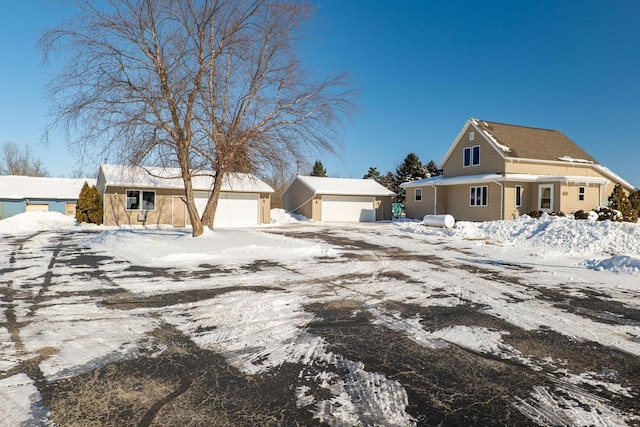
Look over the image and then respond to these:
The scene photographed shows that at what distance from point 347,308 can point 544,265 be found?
667 centimetres

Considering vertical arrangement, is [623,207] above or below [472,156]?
below

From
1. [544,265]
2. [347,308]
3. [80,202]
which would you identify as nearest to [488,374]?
[347,308]

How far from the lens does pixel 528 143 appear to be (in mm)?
24766

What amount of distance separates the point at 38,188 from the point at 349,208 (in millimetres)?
28614

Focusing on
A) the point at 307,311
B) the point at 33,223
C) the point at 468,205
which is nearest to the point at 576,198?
the point at 468,205

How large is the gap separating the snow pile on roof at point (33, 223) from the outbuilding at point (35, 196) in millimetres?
4515

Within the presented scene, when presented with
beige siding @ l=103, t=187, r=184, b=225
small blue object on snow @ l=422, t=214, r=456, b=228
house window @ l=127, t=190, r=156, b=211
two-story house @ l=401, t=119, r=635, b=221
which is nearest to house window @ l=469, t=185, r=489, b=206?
two-story house @ l=401, t=119, r=635, b=221

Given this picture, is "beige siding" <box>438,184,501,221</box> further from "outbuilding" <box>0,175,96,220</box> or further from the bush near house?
"outbuilding" <box>0,175,96,220</box>

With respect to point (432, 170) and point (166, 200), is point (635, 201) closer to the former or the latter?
point (432, 170)

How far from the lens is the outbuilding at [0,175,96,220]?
30.0 metres

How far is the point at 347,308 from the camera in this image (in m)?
5.29

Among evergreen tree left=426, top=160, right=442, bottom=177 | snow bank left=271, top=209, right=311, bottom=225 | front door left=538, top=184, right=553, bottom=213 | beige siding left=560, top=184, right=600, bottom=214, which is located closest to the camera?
beige siding left=560, top=184, right=600, bottom=214

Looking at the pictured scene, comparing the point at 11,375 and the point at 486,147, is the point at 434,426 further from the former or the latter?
the point at 486,147

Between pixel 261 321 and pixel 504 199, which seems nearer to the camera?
pixel 261 321
